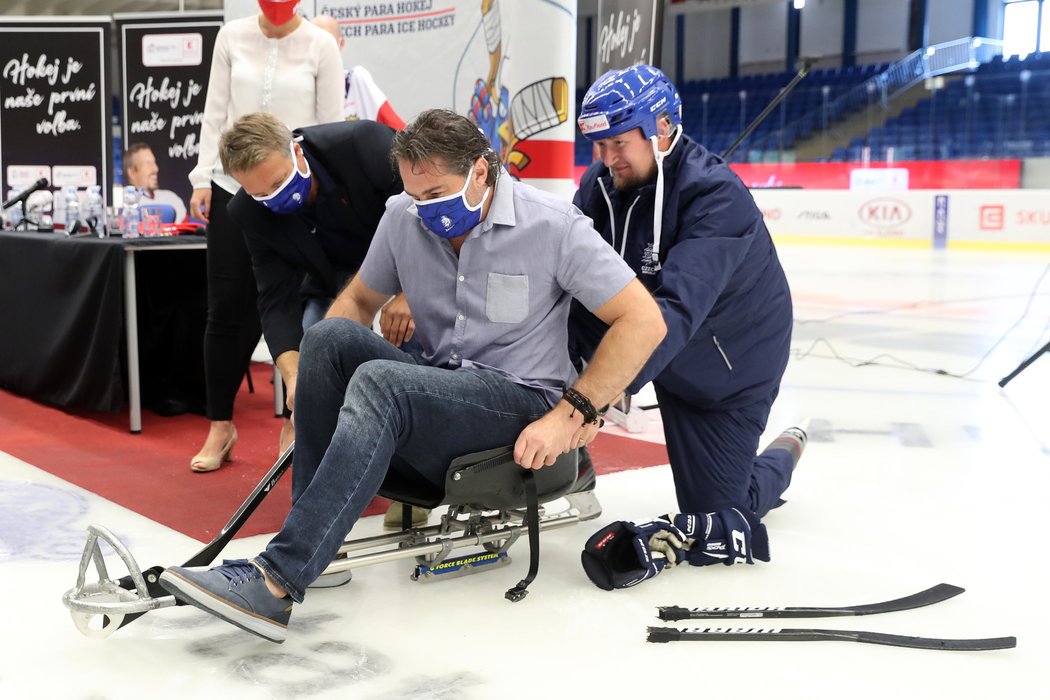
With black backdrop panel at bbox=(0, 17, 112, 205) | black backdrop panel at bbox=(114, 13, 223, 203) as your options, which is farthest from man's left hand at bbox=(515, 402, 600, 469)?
black backdrop panel at bbox=(0, 17, 112, 205)

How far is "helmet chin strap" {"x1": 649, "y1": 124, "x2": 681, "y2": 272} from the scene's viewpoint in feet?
7.07

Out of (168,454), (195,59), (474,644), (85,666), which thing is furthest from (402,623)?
(195,59)

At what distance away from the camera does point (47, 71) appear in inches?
261

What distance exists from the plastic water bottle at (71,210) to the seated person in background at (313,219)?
1.76m

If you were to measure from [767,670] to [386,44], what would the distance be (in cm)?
358

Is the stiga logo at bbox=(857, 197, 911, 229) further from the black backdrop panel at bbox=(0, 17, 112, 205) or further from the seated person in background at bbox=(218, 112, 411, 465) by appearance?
the seated person in background at bbox=(218, 112, 411, 465)

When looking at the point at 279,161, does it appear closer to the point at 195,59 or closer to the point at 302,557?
the point at 302,557

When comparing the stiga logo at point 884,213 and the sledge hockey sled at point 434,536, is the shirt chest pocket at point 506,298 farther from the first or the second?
the stiga logo at point 884,213

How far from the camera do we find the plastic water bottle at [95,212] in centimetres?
396

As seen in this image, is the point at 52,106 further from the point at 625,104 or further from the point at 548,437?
the point at 548,437

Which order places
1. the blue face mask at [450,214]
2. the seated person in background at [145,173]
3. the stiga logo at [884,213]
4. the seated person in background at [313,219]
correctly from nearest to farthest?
1. the blue face mask at [450,214]
2. the seated person in background at [313,219]
3. the seated person in background at [145,173]
4. the stiga logo at [884,213]

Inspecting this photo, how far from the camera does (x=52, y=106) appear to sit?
6.65 meters

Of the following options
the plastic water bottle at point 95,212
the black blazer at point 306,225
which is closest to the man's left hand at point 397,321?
the black blazer at point 306,225

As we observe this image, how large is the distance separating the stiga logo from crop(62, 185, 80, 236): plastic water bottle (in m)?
10.3
